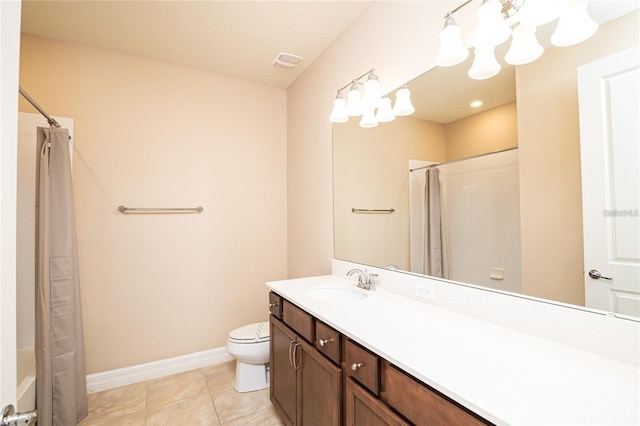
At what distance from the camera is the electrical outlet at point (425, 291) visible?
1.41 metres

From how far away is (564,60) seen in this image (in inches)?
38.8

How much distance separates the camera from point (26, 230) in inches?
76.7

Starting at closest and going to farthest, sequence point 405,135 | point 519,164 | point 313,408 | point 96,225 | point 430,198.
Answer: point 519,164 < point 313,408 < point 430,198 < point 405,135 < point 96,225

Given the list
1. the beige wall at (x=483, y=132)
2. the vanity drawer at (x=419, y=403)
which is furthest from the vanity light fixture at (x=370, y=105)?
the vanity drawer at (x=419, y=403)

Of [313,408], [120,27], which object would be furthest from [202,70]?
[313,408]

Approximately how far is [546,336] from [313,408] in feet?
3.21

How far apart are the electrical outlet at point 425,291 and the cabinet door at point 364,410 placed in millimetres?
565

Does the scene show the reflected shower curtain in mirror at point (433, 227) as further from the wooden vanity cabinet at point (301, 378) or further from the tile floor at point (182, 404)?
the tile floor at point (182, 404)

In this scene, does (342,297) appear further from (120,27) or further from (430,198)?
(120,27)

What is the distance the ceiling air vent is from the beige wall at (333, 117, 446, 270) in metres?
0.74

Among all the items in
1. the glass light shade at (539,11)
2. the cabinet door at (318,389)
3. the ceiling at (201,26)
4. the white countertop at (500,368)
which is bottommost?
the cabinet door at (318,389)

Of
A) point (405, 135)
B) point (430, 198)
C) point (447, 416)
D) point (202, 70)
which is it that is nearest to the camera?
point (447, 416)

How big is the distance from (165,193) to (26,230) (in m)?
0.87

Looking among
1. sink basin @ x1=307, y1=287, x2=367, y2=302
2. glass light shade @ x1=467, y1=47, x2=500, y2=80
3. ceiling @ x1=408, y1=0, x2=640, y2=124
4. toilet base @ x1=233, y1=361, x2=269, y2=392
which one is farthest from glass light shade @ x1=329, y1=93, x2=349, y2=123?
toilet base @ x1=233, y1=361, x2=269, y2=392
